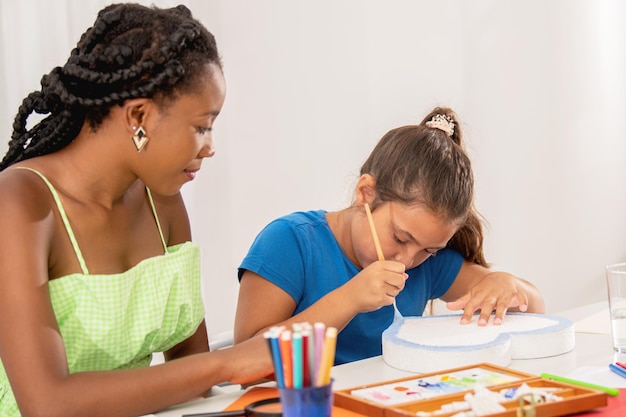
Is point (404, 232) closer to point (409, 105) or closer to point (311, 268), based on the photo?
point (311, 268)

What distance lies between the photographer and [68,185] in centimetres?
125

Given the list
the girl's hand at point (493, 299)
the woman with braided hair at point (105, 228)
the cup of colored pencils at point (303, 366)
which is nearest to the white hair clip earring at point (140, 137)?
the woman with braided hair at point (105, 228)

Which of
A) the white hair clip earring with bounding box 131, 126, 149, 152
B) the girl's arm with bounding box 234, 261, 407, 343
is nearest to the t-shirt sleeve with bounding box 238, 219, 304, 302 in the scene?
the girl's arm with bounding box 234, 261, 407, 343

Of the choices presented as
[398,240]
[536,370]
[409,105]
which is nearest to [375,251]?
[398,240]

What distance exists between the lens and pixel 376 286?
56.1 inches

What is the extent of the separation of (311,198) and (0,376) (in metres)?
1.63

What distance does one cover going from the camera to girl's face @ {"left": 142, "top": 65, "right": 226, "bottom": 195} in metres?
1.20

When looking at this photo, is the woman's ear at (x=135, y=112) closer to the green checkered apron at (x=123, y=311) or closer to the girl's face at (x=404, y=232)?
the green checkered apron at (x=123, y=311)

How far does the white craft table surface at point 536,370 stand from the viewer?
44.4 inches

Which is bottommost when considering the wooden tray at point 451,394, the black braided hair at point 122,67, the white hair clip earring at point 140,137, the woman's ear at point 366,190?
the wooden tray at point 451,394

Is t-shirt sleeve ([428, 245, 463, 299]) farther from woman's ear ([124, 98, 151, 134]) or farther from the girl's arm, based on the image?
woman's ear ([124, 98, 151, 134])

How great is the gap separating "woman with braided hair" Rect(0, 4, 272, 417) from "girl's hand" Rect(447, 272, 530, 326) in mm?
498

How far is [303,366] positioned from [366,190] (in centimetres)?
87

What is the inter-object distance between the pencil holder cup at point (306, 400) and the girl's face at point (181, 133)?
0.50m
